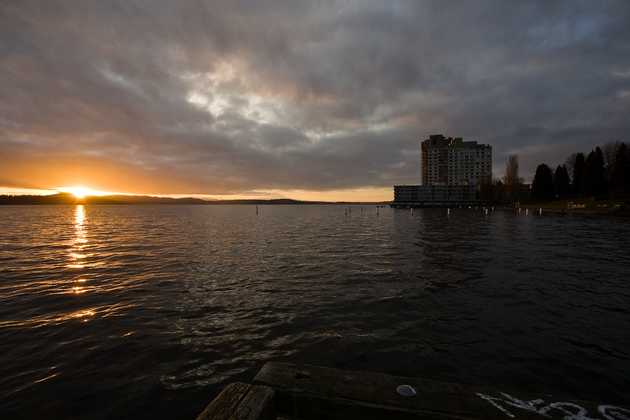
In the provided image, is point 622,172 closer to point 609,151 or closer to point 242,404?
point 609,151

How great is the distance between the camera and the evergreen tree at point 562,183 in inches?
5094

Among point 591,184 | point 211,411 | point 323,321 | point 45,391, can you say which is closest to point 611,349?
point 323,321

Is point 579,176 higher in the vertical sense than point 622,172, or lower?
higher

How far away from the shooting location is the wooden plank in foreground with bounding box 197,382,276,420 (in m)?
3.12

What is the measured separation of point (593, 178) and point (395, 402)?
495 ft

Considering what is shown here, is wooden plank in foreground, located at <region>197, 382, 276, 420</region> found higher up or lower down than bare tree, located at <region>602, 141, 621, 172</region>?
lower down

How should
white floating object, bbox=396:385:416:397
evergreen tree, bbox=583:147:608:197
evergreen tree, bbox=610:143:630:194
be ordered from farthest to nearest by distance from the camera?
evergreen tree, bbox=583:147:608:197
evergreen tree, bbox=610:143:630:194
white floating object, bbox=396:385:416:397

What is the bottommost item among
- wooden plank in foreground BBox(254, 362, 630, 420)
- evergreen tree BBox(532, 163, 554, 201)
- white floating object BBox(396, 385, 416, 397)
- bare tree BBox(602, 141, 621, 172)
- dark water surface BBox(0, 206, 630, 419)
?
dark water surface BBox(0, 206, 630, 419)

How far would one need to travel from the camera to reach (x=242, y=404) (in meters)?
3.29

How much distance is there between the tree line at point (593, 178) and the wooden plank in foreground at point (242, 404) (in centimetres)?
13456

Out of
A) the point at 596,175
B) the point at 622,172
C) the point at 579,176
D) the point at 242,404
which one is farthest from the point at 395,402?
the point at 579,176

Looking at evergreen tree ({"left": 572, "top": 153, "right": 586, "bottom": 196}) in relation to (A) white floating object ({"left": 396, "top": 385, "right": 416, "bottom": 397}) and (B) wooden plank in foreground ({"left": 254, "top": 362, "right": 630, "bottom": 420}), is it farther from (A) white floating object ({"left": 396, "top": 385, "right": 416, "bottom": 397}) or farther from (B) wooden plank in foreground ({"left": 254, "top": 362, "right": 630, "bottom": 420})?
(A) white floating object ({"left": 396, "top": 385, "right": 416, "bottom": 397})

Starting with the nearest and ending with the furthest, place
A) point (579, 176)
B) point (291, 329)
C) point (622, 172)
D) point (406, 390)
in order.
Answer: point (406, 390), point (291, 329), point (622, 172), point (579, 176)

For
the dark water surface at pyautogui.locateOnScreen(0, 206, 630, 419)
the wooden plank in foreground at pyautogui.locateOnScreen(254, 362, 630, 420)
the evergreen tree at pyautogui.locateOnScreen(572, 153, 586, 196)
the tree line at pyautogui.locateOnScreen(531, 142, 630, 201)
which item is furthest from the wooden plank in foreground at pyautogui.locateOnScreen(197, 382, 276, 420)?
the evergreen tree at pyautogui.locateOnScreen(572, 153, 586, 196)
